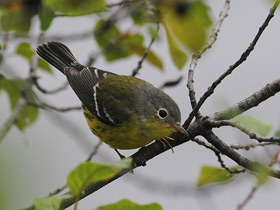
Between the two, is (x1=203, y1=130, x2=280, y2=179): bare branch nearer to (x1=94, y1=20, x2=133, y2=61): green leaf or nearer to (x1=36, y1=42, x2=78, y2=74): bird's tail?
(x1=94, y1=20, x2=133, y2=61): green leaf

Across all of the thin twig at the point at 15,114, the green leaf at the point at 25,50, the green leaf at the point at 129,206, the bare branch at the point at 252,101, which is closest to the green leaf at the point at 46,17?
the thin twig at the point at 15,114

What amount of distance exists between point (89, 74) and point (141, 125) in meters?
1.11

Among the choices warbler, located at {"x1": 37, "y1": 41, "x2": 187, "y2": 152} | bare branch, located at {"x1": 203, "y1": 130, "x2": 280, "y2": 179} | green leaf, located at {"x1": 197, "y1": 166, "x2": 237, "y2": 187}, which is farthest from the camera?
warbler, located at {"x1": 37, "y1": 41, "x2": 187, "y2": 152}

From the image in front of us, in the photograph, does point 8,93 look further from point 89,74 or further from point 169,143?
point 169,143

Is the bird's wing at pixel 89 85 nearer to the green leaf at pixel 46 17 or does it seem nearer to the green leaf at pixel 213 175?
the green leaf at pixel 46 17

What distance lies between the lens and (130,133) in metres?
3.79

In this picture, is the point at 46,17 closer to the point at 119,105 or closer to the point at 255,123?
the point at 119,105

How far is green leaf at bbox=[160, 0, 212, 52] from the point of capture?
2.96m

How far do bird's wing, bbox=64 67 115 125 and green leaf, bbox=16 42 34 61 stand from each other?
1.71ft

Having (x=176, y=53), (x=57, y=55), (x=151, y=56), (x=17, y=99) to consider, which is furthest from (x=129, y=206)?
(x=57, y=55)

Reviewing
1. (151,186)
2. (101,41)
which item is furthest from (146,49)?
(151,186)

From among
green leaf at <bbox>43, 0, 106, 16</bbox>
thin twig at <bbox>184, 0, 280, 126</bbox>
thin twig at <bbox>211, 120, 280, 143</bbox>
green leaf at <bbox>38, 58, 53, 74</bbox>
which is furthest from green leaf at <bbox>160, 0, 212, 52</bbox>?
green leaf at <bbox>38, 58, 53, 74</bbox>

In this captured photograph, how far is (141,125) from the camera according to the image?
385 centimetres

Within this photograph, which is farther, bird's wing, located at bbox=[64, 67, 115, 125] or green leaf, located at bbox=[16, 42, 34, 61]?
bird's wing, located at bbox=[64, 67, 115, 125]
